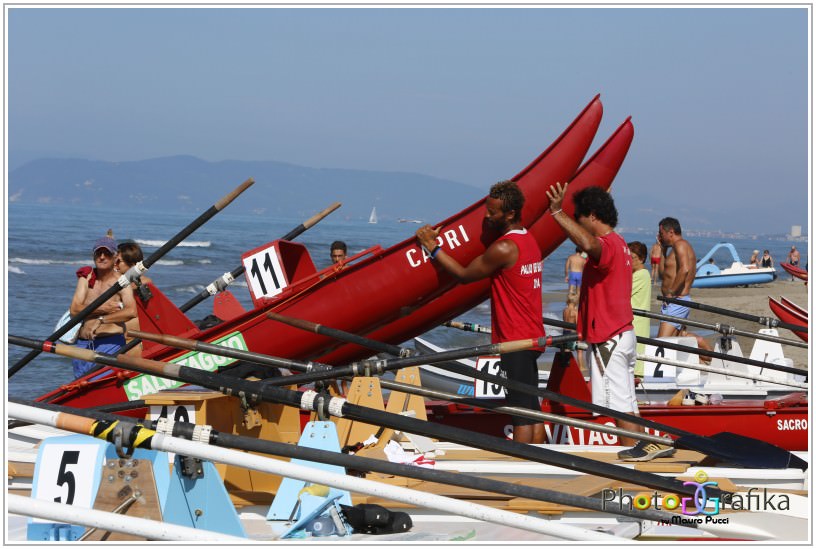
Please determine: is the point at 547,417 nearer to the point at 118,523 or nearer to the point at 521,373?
the point at 521,373

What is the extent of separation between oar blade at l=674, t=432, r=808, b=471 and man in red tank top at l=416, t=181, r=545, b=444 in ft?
3.64

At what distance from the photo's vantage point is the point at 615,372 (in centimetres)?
701

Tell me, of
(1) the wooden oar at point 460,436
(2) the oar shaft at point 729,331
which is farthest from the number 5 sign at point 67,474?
(2) the oar shaft at point 729,331

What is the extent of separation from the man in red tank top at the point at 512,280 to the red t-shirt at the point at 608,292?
1.13 feet

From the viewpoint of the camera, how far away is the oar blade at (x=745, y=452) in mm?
6406

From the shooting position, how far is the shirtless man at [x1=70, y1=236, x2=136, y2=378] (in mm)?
9008

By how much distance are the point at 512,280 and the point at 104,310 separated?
12.6 feet

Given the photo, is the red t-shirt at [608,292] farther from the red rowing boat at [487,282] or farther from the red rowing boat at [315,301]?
the red rowing boat at [487,282]

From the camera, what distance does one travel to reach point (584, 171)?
8789mm

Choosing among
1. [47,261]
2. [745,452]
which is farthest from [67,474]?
[47,261]

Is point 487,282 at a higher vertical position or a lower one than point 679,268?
lower

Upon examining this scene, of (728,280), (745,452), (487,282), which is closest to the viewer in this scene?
(745,452)

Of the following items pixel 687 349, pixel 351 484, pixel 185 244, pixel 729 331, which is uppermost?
pixel 185 244

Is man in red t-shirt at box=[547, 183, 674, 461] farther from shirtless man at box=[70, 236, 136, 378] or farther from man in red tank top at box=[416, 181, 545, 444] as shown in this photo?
shirtless man at box=[70, 236, 136, 378]
